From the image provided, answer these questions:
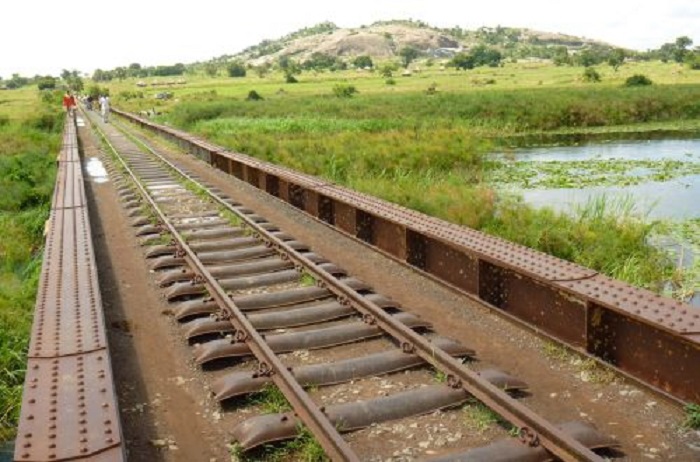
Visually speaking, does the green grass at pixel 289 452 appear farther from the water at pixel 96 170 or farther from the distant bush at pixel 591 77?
the distant bush at pixel 591 77

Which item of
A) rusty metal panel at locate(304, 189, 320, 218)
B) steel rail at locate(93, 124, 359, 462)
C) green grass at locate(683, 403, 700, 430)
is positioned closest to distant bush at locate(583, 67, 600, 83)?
rusty metal panel at locate(304, 189, 320, 218)

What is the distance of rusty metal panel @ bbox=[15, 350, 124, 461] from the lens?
14.1 ft

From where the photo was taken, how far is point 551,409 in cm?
558

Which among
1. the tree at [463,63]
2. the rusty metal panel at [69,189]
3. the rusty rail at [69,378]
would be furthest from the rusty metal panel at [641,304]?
the tree at [463,63]

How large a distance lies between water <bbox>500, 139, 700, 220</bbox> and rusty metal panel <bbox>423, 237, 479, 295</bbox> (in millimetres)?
6421

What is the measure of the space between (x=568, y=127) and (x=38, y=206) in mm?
33890

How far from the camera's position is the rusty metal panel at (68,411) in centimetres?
431

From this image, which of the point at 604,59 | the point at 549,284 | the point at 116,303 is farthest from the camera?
the point at 604,59

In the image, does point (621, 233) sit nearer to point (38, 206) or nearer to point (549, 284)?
point (549, 284)

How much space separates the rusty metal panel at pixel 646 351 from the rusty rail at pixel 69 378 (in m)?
4.15

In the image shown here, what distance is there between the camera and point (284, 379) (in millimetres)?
5797

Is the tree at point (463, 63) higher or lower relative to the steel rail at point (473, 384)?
higher

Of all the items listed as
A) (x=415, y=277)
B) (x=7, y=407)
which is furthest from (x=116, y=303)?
(x=415, y=277)

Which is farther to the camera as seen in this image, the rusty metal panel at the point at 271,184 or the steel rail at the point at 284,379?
the rusty metal panel at the point at 271,184
